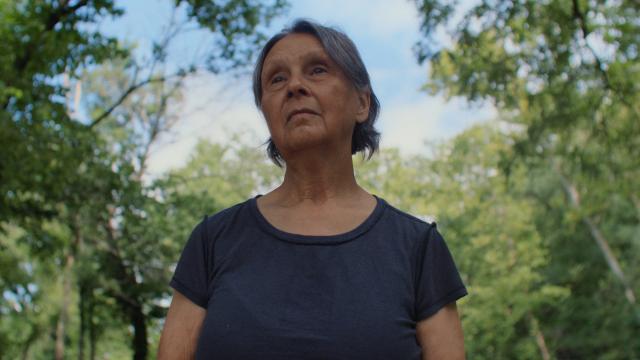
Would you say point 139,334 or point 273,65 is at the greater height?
point 139,334

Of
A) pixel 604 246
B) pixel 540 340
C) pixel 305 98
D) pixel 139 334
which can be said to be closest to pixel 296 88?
pixel 305 98

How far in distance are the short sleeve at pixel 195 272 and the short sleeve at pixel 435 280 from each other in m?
0.48

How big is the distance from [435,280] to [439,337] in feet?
0.41

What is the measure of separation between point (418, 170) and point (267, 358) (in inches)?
1147

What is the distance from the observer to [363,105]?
181cm

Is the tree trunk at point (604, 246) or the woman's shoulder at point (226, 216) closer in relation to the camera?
the woman's shoulder at point (226, 216)

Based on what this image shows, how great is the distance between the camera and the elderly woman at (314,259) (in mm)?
1398

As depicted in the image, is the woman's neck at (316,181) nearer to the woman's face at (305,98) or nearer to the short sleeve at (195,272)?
the woman's face at (305,98)

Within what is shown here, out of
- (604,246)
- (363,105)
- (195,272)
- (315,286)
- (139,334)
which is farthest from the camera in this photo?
(604,246)

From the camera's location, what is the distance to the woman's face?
1636 mm

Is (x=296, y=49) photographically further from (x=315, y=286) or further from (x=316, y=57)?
(x=315, y=286)

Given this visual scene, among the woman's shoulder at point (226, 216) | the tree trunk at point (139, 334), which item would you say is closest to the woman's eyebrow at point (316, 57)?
the woman's shoulder at point (226, 216)

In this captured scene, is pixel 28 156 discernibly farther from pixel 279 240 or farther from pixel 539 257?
pixel 539 257

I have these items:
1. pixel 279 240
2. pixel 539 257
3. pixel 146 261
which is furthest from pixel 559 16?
pixel 539 257
